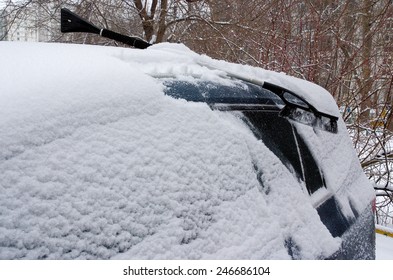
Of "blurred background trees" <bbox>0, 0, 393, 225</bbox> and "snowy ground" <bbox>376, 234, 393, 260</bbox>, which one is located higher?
"blurred background trees" <bbox>0, 0, 393, 225</bbox>

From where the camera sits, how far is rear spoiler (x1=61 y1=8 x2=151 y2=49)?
176cm

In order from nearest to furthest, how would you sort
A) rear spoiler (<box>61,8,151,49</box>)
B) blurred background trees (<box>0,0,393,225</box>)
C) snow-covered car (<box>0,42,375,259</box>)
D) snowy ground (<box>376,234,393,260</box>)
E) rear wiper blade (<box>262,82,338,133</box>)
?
snow-covered car (<box>0,42,375,259</box>) < rear wiper blade (<box>262,82,338,133</box>) < rear spoiler (<box>61,8,151,49</box>) < snowy ground (<box>376,234,393,260</box>) < blurred background trees (<box>0,0,393,225</box>)

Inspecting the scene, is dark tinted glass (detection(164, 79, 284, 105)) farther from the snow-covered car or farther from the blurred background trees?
the blurred background trees

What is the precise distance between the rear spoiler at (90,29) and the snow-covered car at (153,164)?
0.25 metres

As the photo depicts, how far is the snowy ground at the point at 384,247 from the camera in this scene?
319 centimetres

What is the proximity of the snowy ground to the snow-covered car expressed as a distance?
75.3 inches

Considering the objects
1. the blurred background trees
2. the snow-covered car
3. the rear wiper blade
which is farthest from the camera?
the blurred background trees

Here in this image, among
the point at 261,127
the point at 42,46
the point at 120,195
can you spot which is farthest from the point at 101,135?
the point at 261,127

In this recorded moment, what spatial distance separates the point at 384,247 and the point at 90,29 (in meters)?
3.29

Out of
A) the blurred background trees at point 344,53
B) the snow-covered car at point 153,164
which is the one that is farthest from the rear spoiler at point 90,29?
the blurred background trees at point 344,53

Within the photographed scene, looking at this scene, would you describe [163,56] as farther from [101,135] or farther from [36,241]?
[36,241]

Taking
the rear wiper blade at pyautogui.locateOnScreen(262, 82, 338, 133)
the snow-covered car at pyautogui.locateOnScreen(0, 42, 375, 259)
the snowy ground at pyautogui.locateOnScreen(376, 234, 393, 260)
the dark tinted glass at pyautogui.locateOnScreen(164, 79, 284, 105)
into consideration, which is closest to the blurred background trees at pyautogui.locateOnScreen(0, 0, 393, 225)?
the snowy ground at pyautogui.locateOnScreen(376, 234, 393, 260)

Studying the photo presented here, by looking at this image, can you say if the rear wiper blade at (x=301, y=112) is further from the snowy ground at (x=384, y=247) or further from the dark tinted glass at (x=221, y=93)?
the snowy ground at (x=384, y=247)

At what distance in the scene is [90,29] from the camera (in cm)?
179
